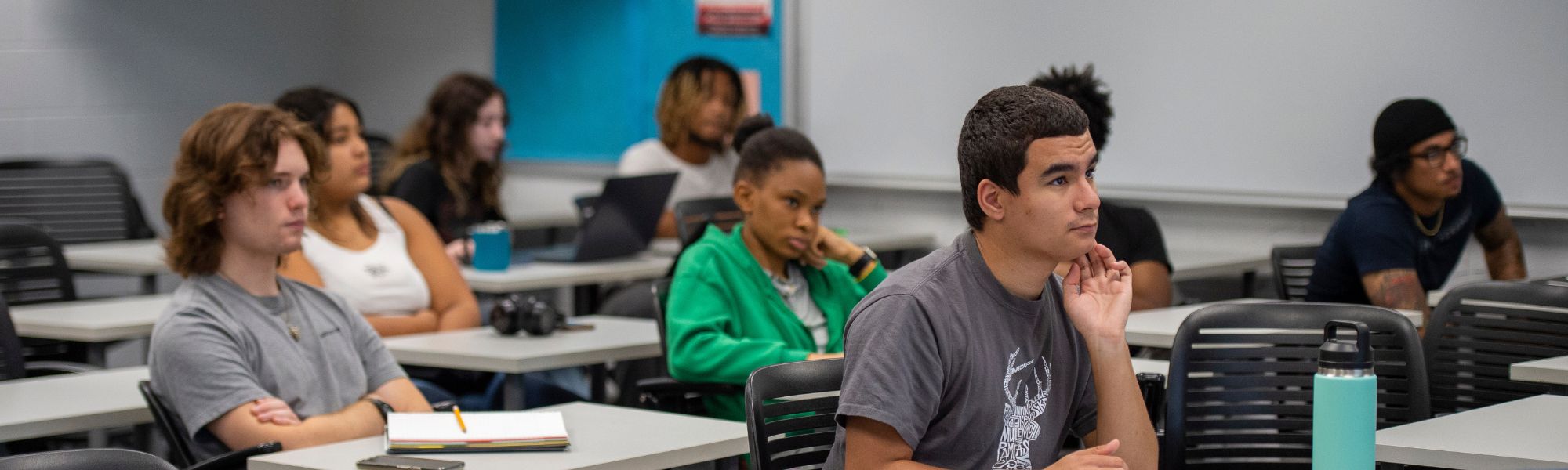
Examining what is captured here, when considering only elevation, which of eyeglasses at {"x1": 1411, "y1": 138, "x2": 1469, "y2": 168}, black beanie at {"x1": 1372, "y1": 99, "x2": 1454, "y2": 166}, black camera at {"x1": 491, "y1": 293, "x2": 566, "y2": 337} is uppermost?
black beanie at {"x1": 1372, "y1": 99, "x2": 1454, "y2": 166}

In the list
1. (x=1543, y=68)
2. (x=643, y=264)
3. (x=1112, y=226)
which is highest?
(x=1543, y=68)

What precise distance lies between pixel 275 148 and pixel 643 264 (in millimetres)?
2218

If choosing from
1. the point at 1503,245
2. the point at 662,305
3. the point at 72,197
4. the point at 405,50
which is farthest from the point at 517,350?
the point at 405,50

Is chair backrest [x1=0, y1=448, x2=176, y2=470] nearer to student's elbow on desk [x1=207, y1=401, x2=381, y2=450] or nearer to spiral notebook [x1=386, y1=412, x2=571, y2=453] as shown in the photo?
spiral notebook [x1=386, y1=412, x2=571, y2=453]

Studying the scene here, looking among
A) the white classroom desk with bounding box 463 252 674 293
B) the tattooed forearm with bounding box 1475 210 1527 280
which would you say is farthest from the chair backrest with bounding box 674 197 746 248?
the tattooed forearm with bounding box 1475 210 1527 280

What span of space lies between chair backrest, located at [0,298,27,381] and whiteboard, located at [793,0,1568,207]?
10.1 feet

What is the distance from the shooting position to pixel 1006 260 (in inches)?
77.6

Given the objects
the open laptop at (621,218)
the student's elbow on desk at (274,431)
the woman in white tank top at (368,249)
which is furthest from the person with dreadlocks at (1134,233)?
the student's elbow on desk at (274,431)

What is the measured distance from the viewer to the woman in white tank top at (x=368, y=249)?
4012 mm

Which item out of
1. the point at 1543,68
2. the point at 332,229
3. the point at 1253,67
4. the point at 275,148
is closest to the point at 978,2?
the point at 1253,67

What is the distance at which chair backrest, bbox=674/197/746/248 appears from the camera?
15.5 ft

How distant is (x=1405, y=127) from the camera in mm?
3955

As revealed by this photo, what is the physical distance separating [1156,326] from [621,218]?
208cm

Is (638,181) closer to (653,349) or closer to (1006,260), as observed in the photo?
(653,349)
